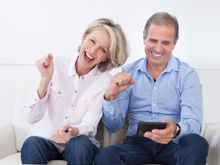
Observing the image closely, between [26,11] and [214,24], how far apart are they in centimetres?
189

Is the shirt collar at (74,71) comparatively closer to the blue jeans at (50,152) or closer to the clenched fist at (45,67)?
the clenched fist at (45,67)

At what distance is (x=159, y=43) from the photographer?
153 centimetres

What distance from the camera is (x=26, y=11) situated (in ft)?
7.50

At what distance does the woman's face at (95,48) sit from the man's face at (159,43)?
0.29 m

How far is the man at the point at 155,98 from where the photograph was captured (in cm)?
135

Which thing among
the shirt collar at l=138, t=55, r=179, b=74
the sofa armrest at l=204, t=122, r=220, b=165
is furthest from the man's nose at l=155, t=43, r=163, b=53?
the sofa armrest at l=204, t=122, r=220, b=165

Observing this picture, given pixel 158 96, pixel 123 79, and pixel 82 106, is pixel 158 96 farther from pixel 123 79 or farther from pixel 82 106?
pixel 82 106

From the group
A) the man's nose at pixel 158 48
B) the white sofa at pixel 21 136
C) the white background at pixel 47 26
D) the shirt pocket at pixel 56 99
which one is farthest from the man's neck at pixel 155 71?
the white background at pixel 47 26

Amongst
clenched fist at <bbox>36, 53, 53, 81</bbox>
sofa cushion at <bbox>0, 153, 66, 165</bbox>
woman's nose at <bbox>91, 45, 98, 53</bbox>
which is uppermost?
woman's nose at <bbox>91, 45, 98, 53</bbox>

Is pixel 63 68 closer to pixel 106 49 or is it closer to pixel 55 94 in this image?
pixel 55 94

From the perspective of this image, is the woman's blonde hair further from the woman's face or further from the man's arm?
the man's arm

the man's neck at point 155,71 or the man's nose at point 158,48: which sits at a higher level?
the man's nose at point 158,48

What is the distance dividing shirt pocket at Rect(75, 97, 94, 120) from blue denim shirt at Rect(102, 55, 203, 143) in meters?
0.12

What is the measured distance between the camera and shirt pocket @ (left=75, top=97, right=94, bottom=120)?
146cm
